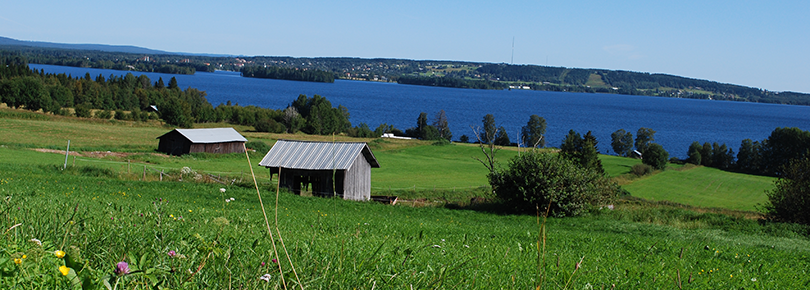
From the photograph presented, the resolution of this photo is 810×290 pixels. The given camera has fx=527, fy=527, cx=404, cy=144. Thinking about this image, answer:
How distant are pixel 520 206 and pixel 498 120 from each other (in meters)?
143

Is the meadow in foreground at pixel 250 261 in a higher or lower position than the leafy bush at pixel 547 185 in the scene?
higher

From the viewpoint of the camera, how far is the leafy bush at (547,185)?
24.2 meters

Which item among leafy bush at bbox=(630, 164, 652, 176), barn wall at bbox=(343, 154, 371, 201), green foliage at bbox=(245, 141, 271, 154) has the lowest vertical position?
leafy bush at bbox=(630, 164, 652, 176)

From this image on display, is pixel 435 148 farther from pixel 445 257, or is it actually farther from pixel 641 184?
pixel 445 257

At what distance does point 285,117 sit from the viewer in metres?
108

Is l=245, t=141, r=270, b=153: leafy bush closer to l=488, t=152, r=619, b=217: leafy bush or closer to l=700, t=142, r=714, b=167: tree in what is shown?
l=488, t=152, r=619, b=217: leafy bush

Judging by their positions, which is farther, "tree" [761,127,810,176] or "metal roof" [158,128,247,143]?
"tree" [761,127,810,176]

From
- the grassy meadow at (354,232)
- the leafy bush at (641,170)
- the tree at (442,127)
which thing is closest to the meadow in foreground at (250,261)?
the grassy meadow at (354,232)

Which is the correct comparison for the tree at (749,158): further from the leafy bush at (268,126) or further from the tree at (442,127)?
the leafy bush at (268,126)

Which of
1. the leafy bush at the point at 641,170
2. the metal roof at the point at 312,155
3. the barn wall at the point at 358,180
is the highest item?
the metal roof at the point at 312,155

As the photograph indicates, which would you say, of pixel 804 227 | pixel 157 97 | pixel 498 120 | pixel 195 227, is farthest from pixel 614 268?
pixel 498 120

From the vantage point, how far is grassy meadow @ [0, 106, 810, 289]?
3045mm

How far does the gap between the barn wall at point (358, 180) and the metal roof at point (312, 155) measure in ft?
1.79

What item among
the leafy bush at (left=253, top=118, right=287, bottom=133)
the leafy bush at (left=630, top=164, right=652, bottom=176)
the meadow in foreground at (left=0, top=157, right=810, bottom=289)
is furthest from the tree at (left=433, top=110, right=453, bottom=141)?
the meadow in foreground at (left=0, top=157, right=810, bottom=289)
